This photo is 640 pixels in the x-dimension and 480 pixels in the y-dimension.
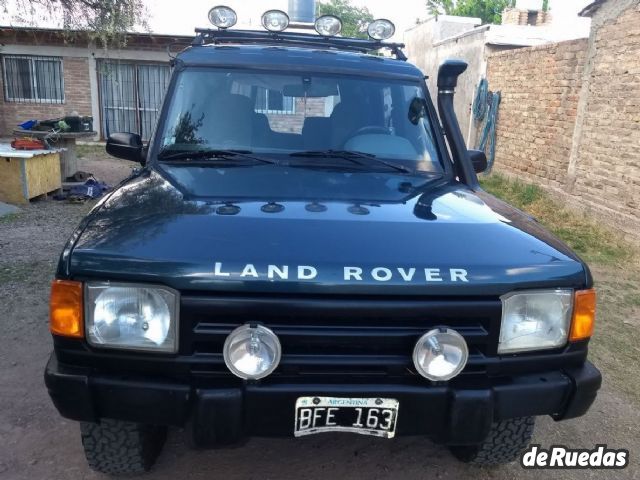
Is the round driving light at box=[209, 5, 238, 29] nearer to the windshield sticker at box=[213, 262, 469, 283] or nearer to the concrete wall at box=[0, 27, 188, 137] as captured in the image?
the windshield sticker at box=[213, 262, 469, 283]

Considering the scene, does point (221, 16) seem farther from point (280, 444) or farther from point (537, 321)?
point (537, 321)

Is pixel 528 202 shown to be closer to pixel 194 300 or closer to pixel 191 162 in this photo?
pixel 191 162

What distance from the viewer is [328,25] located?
13.9ft

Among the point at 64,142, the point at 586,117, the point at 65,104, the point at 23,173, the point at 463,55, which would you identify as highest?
the point at 463,55

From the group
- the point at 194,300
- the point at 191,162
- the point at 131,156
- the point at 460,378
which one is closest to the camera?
the point at 194,300

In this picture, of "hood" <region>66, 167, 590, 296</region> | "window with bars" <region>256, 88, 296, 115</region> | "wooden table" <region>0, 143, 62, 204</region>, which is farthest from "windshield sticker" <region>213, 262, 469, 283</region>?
"wooden table" <region>0, 143, 62, 204</region>

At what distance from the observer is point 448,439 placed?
6.66 ft

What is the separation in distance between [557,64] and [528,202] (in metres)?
2.27

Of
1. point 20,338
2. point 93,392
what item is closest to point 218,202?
point 93,392

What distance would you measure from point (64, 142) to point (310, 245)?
28.6 feet

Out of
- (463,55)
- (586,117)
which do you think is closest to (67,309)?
(586,117)

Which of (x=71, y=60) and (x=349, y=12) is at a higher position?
(x=349, y=12)

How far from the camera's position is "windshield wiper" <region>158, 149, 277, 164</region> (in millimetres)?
2801

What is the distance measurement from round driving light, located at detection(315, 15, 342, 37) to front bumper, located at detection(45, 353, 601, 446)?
3.10 meters
